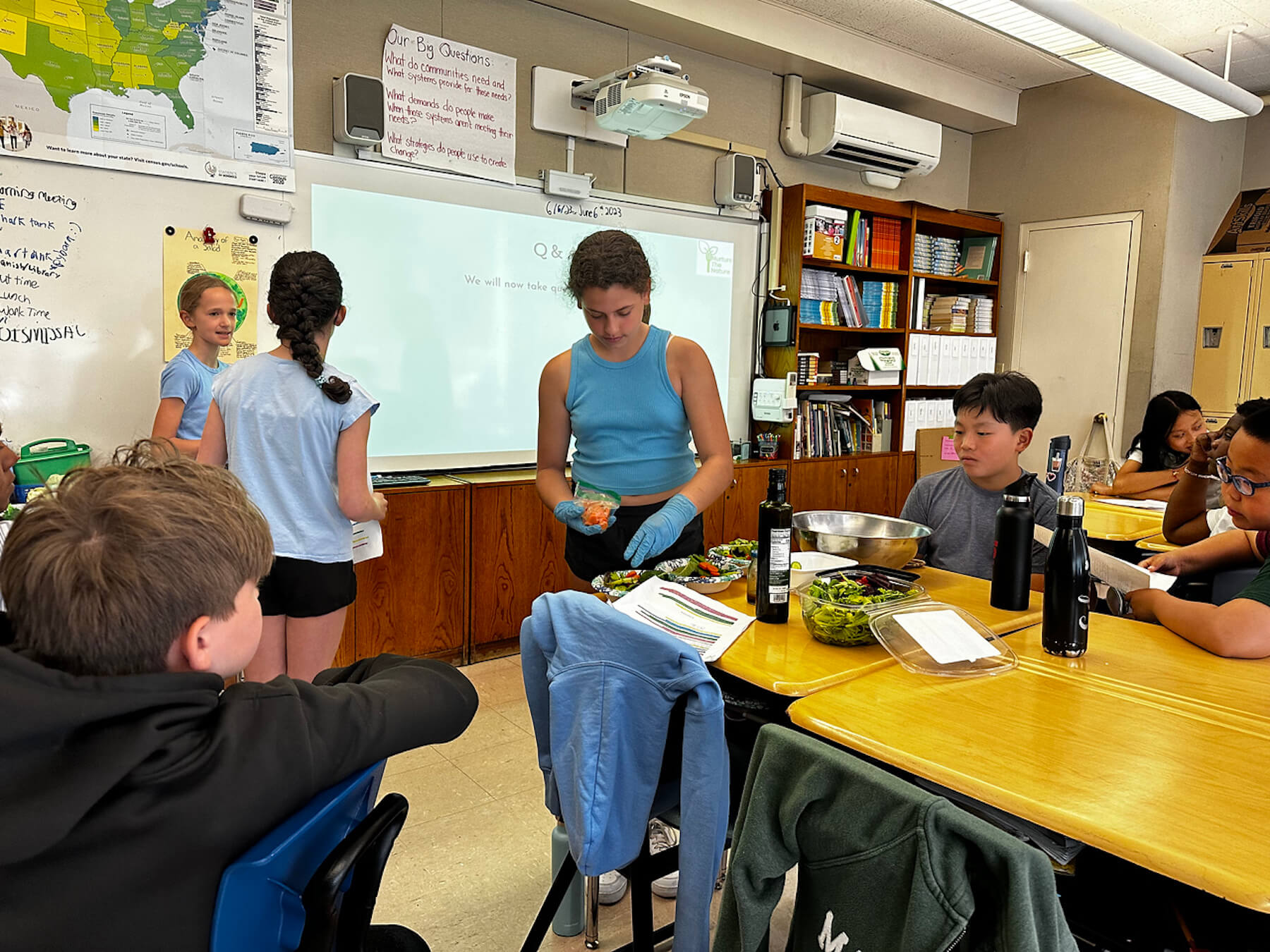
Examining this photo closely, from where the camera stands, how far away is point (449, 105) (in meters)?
3.63

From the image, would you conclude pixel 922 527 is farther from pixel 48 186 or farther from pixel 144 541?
pixel 48 186

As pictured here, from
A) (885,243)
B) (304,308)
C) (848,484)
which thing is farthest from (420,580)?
(885,243)

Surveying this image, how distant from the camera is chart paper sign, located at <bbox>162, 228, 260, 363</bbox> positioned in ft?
10.1

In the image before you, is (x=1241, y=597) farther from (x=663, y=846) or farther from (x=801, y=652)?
(x=663, y=846)

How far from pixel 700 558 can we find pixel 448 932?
99 cm

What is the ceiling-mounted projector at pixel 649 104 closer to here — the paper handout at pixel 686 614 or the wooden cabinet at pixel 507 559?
the wooden cabinet at pixel 507 559

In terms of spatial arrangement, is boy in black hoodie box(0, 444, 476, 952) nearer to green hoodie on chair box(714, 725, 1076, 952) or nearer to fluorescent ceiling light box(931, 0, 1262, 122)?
green hoodie on chair box(714, 725, 1076, 952)

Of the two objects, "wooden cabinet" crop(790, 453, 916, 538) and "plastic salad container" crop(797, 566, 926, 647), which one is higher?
"plastic salad container" crop(797, 566, 926, 647)

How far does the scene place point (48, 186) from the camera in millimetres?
2830

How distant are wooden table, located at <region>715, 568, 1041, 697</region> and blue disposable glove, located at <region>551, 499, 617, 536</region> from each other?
1.40ft

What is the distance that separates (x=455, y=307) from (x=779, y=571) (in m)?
2.54

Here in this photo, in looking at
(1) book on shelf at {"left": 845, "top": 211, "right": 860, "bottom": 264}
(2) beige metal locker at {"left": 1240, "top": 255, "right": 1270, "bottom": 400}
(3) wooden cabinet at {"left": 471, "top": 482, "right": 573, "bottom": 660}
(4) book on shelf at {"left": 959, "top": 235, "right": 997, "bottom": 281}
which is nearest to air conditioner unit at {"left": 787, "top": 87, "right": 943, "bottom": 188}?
(1) book on shelf at {"left": 845, "top": 211, "right": 860, "bottom": 264}

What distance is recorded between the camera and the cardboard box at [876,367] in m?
5.10

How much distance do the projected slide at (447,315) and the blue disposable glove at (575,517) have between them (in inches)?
64.7
